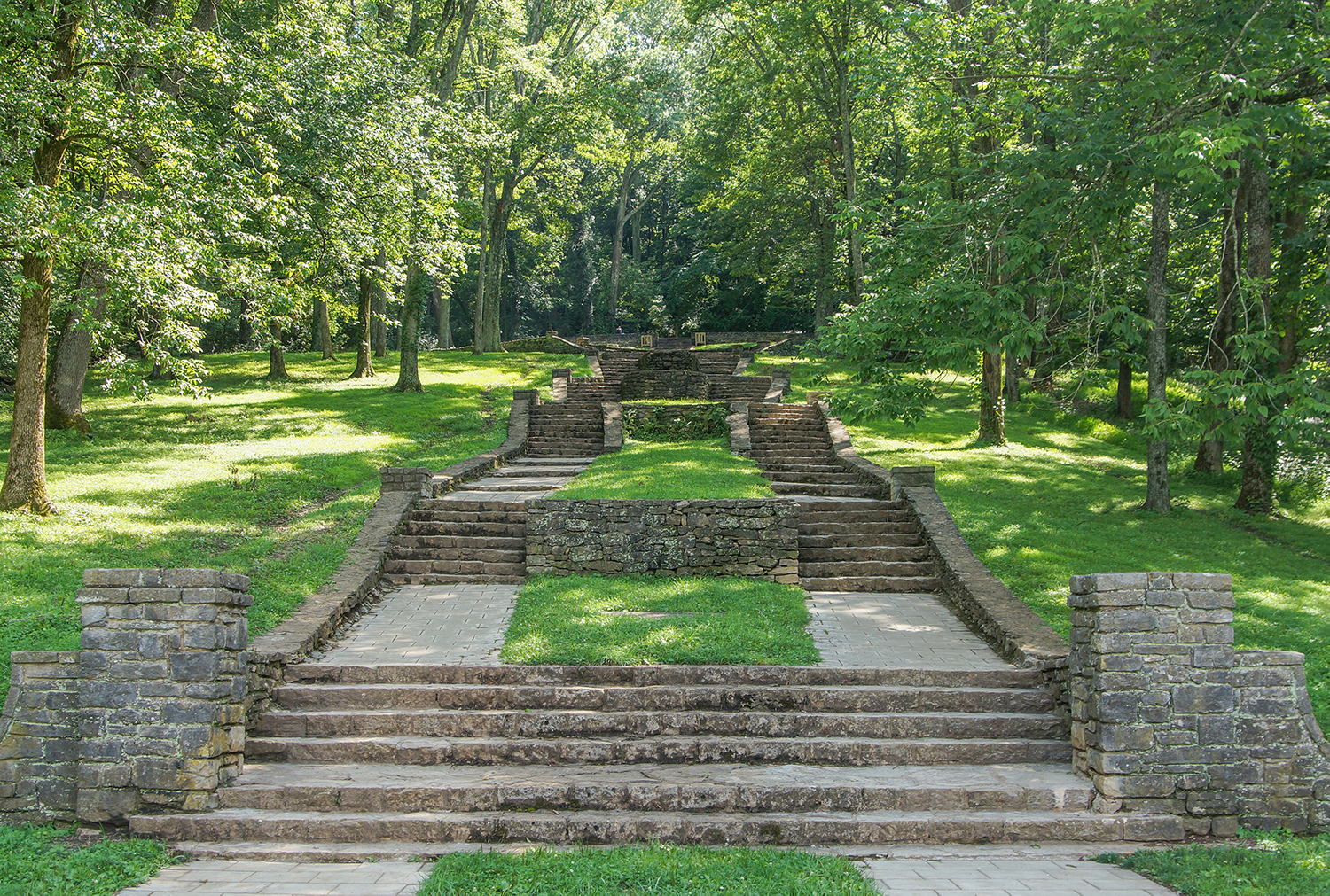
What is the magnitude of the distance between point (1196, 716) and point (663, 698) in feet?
12.7

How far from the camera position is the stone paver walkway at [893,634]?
25.6ft

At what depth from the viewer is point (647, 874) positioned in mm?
4863

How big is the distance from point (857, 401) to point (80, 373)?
14534 mm

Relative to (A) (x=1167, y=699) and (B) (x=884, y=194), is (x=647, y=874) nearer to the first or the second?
(A) (x=1167, y=699)

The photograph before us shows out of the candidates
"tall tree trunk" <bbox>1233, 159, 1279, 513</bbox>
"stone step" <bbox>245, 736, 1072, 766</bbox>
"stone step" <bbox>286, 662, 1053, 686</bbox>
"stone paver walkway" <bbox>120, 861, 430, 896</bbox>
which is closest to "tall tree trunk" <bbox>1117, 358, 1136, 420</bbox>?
"tall tree trunk" <bbox>1233, 159, 1279, 513</bbox>

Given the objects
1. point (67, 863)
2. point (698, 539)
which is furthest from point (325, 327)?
point (67, 863)

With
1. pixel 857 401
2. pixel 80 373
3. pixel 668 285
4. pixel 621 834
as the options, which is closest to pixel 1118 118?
pixel 857 401

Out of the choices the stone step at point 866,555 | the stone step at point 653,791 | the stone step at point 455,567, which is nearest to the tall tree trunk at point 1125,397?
the stone step at point 866,555

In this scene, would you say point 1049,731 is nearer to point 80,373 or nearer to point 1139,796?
point 1139,796

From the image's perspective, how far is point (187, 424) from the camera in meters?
18.6

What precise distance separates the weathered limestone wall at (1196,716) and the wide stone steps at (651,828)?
31 centimetres

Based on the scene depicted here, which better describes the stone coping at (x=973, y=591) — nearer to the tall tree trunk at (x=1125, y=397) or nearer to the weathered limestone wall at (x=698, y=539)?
the weathered limestone wall at (x=698, y=539)

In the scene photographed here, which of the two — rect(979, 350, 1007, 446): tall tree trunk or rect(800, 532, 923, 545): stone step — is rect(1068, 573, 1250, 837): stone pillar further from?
rect(979, 350, 1007, 446): tall tree trunk

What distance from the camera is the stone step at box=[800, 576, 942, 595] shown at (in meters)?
10.6
